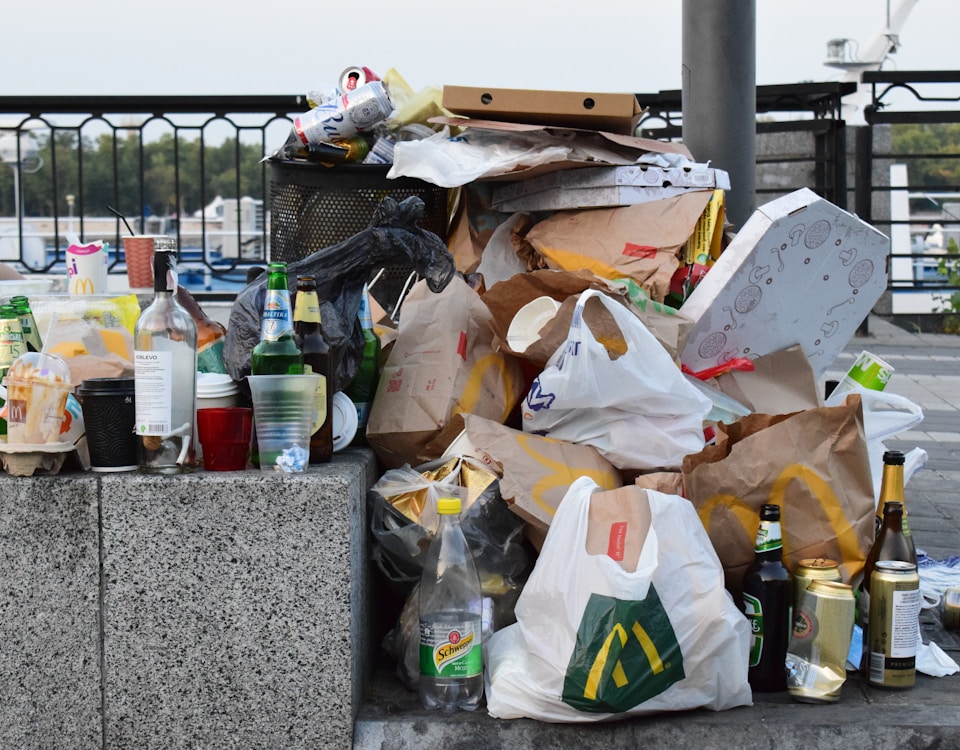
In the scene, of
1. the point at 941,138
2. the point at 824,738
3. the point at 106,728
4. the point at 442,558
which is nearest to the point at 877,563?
the point at 824,738

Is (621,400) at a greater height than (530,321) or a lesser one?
lesser

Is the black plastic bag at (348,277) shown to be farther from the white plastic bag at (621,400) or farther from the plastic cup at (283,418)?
the white plastic bag at (621,400)

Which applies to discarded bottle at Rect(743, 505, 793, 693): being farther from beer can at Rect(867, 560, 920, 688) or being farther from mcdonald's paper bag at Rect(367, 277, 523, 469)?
mcdonald's paper bag at Rect(367, 277, 523, 469)

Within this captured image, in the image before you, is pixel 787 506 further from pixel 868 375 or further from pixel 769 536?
pixel 868 375

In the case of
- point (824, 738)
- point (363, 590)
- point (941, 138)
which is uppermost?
point (941, 138)

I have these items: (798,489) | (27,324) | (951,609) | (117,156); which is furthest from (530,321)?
(117,156)

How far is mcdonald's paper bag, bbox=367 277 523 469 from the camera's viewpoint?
2834 mm

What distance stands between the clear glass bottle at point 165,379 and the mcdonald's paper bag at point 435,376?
560 mm

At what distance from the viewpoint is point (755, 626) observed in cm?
251

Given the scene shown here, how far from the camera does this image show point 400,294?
3.62 meters

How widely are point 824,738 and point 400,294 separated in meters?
1.91

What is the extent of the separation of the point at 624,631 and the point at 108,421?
1.17 meters

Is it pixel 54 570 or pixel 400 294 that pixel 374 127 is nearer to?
A: pixel 400 294

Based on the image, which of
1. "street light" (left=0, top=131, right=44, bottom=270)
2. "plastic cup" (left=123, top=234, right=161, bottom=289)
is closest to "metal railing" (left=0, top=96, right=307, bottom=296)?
"street light" (left=0, top=131, right=44, bottom=270)
